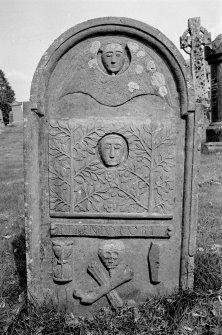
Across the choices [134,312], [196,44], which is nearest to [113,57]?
[134,312]

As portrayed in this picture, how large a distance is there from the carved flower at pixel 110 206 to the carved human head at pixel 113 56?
1.11 m

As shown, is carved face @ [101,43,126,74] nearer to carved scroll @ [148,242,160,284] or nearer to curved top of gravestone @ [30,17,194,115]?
curved top of gravestone @ [30,17,194,115]

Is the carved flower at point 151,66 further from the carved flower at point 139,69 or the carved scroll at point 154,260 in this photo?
the carved scroll at point 154,260

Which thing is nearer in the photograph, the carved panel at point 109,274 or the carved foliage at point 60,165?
the carved foliage at point 60,165

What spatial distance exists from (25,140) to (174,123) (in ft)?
4.16

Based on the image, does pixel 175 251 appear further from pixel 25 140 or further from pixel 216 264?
pixel 25 140

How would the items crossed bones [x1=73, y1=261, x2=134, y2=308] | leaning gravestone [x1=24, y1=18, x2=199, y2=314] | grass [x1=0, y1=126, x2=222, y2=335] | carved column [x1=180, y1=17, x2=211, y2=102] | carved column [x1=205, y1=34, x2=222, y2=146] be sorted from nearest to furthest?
1. grass [x1=0, y1=126, x2=222, y2=335]
2. leaning gravestone [x1=24, y1=18, x2=199, y2=314]
3. crossed bones [x1=73, y1=261, x2=134, y2=308]
4. carved column [x1=205, y1=34, x2=222, y2=146]
5. carved column [x1=180, y1=17, x2=211, y2=102]

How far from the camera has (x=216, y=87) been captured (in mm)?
9250

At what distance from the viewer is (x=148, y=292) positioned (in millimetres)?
2926

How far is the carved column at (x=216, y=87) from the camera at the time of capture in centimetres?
887

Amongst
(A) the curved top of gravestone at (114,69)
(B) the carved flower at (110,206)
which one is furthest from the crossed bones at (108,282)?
(A) the curved top of gravestone at (114,69)

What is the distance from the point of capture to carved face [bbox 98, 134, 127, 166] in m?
2.67

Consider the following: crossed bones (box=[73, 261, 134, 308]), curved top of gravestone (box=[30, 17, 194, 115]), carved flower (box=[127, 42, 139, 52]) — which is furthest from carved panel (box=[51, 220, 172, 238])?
carved flower (box=[127, 42, 139, 52])

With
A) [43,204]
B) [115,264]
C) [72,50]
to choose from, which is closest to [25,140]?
[43,204]
